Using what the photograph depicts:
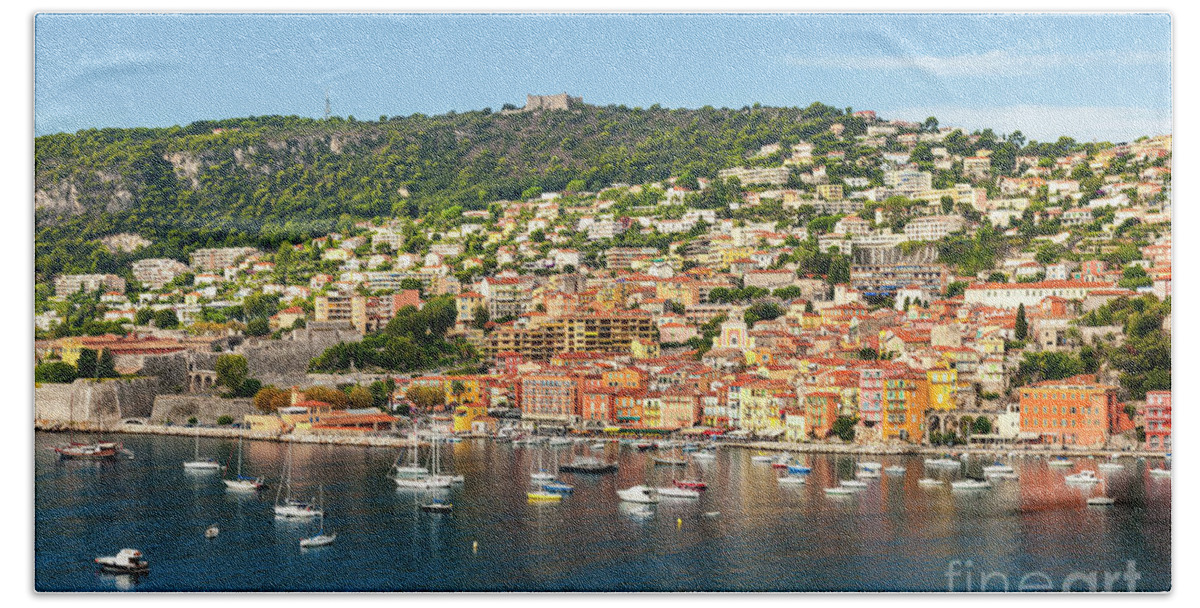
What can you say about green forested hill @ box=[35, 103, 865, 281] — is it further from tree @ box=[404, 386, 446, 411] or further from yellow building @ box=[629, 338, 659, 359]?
yellow building @ box=[629, 338, 659, 359]

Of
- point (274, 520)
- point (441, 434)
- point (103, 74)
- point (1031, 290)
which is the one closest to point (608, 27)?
point (103, 74)

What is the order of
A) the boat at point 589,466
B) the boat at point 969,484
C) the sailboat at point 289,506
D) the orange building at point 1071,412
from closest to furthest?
the sailboat at point 289,506, the boat at point 969,484, the orange building at point 1071,412, the boat at point 589,466

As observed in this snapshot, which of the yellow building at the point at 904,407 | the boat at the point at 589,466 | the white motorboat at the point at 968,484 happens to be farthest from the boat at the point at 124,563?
the yellow building at the point at 904,407

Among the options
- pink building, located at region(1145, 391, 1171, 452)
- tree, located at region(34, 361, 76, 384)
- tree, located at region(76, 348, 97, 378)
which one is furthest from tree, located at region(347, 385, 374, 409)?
pink building, located at region(1145, 391, 1171, 452)

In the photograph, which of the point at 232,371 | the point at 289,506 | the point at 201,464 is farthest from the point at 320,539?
the point at 232,371

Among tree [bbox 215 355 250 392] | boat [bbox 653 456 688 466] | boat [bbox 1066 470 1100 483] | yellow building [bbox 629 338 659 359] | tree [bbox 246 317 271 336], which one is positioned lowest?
boat [bbox 1066 470 1100 483]

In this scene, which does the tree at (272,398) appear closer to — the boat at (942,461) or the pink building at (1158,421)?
the boat at (942,461)

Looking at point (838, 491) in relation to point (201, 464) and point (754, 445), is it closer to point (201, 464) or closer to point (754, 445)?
point (754, 445)
